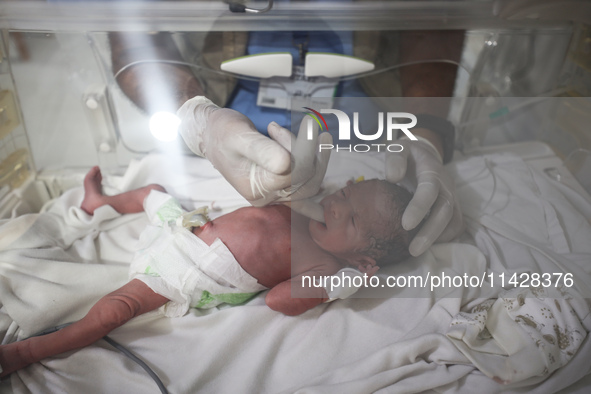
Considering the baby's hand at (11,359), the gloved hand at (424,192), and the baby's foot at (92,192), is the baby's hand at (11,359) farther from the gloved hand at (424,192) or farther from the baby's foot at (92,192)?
the gloved hand at (424,192)

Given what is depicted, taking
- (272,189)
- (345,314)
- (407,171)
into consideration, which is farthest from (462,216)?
(272,189)

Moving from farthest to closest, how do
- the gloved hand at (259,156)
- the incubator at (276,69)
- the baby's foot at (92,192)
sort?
the baby's foot at (92,192)
the incubator at (276,69)
the gloved hand at (259,156)

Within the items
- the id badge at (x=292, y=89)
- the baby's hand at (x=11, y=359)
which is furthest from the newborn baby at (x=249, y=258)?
the id badge at (x=292, y=89)

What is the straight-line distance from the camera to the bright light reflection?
33.2 inches

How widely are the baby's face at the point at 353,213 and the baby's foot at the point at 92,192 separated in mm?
638

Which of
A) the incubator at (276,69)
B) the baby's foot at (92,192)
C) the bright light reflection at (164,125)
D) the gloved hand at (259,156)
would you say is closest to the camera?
the gloved hand at (259,156)

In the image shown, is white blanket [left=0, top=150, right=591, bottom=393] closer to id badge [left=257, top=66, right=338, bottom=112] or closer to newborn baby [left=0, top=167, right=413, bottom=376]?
newborn baby [left=0, top=167, right=413, bottom=376]

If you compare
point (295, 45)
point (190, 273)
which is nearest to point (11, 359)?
point (190, 273)

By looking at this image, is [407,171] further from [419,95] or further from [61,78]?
[61,78]

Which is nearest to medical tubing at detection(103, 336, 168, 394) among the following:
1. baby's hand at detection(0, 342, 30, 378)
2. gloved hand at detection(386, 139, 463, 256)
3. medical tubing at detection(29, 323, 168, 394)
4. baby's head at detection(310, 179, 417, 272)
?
medical tubing at detection(29, 323, 168, 394)

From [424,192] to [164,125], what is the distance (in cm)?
55

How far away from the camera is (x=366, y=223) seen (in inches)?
29.2

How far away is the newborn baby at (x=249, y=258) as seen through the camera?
74cm

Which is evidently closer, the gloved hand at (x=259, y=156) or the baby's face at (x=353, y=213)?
the gloved hand at (x=259, y=156)
